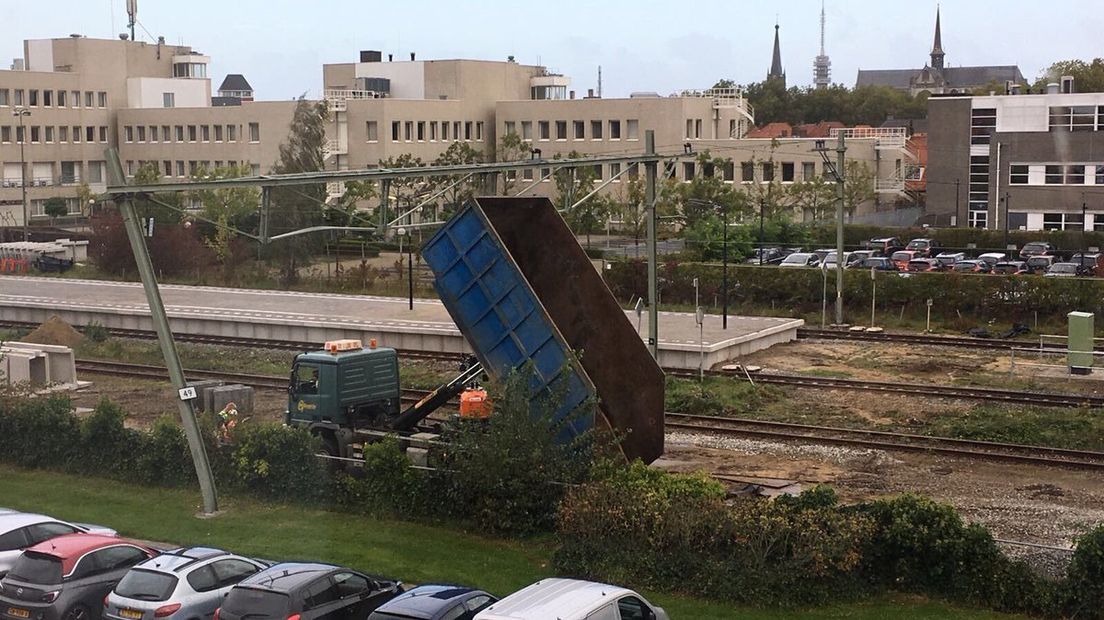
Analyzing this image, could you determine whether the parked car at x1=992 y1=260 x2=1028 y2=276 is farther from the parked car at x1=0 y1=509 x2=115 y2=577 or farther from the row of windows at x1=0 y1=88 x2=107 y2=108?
the row of windows at x1=0 y1=88 x2=107 y2=108

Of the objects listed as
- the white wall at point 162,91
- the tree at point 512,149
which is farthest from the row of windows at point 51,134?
the tree at point 512,149

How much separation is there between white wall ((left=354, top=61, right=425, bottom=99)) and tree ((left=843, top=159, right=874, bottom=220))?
2257 cm

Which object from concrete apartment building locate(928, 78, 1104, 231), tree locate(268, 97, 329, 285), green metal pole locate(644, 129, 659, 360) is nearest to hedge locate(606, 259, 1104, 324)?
tree locate(268, 97, 329, 285)

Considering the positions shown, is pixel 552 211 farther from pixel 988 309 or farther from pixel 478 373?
pixel 988 309

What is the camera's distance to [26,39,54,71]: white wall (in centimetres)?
6244

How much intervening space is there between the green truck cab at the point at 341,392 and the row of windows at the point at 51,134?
4067cm

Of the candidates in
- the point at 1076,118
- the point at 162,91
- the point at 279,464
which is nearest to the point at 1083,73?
the point at 1076,118

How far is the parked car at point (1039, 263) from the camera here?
41.9 metres

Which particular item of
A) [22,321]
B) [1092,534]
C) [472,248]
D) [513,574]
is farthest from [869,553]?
[22,321]

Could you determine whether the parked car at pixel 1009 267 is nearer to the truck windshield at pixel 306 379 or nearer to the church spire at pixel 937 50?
the truck windshield at pixel 306 379

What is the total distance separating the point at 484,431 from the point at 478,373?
3.41 meters

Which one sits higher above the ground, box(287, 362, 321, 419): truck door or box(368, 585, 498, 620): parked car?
box(287, 362, 321, 419): truck door

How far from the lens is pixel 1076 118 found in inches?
2098

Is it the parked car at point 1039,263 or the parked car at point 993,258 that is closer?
the parked car at point 1039,263
